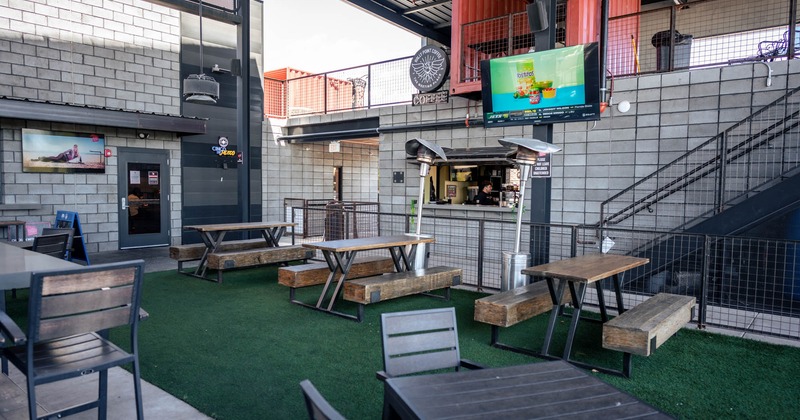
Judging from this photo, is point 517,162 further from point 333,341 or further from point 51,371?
point 51,371

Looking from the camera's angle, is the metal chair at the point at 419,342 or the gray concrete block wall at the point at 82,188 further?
the gray concrete block wall at the point at 82,188

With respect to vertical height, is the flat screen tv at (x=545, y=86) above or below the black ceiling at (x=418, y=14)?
below

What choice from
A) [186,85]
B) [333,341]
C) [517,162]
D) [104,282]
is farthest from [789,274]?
[186,85]

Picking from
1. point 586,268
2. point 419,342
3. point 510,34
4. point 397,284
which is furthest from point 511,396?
point 510,34

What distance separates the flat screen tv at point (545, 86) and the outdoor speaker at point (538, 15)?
294 millimetres

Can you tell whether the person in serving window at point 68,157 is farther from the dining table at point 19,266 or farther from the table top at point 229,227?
the dining table at point 19,266

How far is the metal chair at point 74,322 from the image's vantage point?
7.00 feet

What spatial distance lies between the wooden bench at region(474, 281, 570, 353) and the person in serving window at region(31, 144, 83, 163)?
8136 mm

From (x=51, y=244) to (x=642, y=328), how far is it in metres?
5.28

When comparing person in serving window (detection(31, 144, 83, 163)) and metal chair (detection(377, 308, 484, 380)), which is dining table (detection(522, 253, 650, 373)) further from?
person in serving window (detection(31, 144, 83, 163))

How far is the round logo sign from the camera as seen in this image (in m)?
8.80

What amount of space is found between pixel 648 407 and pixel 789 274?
17.1 feet

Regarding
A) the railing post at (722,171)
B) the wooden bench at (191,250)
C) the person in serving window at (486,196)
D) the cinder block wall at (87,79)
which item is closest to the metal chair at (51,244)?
the wooden bench at (191,250)

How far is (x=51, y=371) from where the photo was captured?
86.7 inches
